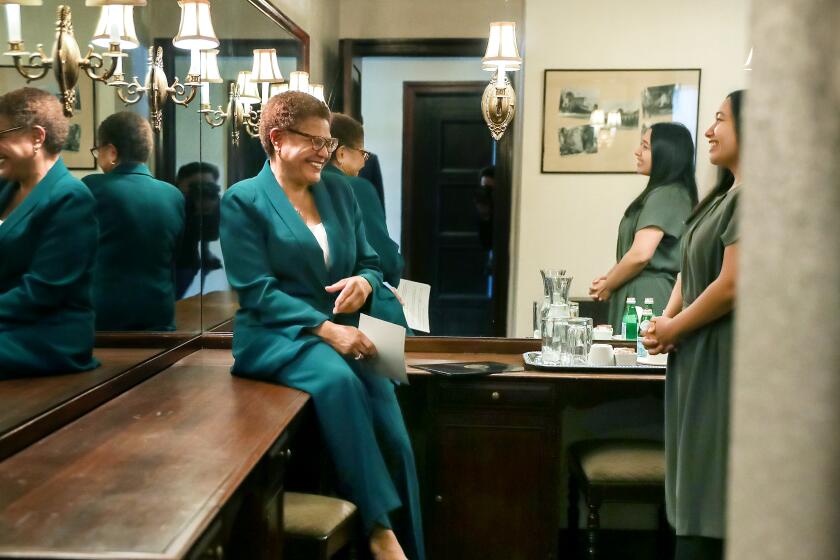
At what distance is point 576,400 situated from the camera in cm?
353

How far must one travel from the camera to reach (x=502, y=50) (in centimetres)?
328

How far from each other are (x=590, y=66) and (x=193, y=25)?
1.40 metres

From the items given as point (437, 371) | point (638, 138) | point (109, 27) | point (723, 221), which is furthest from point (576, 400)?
point (109, 27)

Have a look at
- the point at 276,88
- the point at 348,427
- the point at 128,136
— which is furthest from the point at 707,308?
the point at 276,88

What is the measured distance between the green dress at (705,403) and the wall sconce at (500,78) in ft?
3.45

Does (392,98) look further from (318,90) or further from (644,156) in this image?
(644,156)

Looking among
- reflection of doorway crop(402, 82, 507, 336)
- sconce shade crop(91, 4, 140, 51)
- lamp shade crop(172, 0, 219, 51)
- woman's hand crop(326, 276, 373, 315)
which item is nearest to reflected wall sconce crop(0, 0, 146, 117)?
sconce shade crop(91, 4, 140, 51)

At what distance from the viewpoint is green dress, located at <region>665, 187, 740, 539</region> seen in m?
2.31

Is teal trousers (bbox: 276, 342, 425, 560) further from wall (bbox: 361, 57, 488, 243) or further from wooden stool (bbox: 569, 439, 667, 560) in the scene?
wall (bbox: 361, 57, 488, 243)

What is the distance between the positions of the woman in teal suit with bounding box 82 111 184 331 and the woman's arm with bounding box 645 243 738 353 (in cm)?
146

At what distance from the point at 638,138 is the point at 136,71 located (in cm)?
175

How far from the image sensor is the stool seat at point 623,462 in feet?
9.65

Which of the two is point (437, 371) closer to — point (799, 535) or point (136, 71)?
point (136, 71)

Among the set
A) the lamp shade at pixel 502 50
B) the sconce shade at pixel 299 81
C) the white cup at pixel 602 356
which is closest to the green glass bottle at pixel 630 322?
the white cup at pixel 602 356
